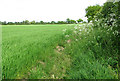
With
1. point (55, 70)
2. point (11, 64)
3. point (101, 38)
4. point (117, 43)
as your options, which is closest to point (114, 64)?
point (117, 43)

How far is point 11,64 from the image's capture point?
2801 millimetres

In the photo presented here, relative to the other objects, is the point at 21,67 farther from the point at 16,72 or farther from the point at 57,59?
the point at 57,59

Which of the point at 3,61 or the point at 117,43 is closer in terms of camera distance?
the point at 3,61

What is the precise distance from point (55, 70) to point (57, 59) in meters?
0.81

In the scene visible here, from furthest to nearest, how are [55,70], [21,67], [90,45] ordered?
[90,45], [55,70], [21,67]

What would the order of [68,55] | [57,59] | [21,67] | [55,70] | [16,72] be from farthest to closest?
[68,55]
[57,59]
[55,70]
[21,67]
[16,72]

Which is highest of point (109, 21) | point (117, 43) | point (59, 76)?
point (109, 21)

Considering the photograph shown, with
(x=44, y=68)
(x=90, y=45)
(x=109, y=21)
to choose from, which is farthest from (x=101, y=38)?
(x=44, y=68)

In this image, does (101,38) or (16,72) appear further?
(101,38)

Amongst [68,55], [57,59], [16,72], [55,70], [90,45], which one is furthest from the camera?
[90,45]

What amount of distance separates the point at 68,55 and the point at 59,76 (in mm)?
1486

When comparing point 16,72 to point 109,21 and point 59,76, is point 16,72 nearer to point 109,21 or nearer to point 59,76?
point 59,76

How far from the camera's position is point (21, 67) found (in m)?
2.90

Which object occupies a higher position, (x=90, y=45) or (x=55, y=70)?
(x=90, y=45)
